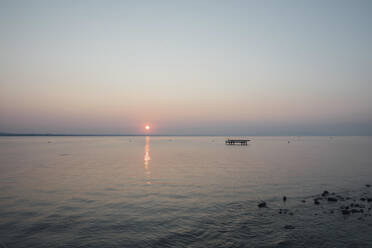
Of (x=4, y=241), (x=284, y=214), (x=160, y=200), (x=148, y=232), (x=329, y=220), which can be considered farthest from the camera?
(x=160, y=200)

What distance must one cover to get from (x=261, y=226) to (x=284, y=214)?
3.64m

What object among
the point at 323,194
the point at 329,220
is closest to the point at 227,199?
the point at 329,220

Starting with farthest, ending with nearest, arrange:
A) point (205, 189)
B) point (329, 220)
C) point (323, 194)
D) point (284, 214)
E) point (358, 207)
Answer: point (205, 189) → point (323, 194) → point (358, 207) → point (284, 214) → point (329, 220)

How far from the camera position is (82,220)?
60.0ft

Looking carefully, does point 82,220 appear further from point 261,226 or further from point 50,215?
point 261,226

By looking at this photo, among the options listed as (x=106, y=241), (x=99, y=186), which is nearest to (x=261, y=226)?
(x=106, y=241)

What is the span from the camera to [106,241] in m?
14.8

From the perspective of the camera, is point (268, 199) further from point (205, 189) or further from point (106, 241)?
point (106, 241)

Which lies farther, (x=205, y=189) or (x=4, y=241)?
(x=205, y=189)

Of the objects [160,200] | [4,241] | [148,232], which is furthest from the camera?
[160,200]

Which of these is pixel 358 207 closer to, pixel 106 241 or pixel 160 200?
pixel 160 200

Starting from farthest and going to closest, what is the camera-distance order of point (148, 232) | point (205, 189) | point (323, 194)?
point (205, 189)
point (323, 194)
point (148, 232)

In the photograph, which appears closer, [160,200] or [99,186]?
[160,200]

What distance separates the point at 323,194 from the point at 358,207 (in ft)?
15.1
